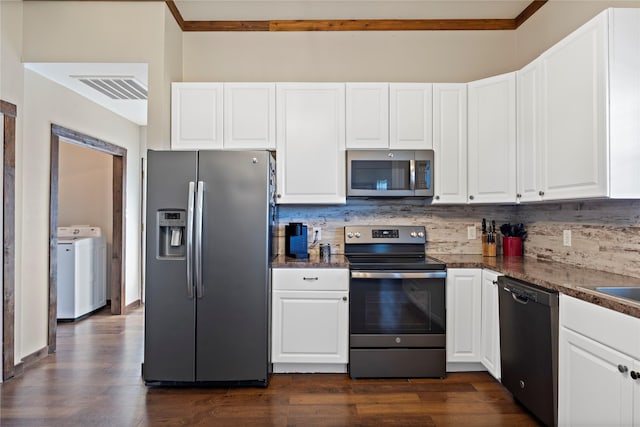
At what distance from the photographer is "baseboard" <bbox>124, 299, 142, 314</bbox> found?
460cm

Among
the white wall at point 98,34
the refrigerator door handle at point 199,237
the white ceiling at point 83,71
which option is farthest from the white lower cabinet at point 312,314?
the white ceiling at point 83,71

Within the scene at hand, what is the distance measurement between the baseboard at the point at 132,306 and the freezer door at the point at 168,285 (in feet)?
7.77

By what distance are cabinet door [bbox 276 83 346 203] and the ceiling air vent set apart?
1447mm

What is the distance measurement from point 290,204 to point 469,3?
2225mm

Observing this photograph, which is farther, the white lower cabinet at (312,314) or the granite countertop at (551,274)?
the white lower cabinet at (312,314)

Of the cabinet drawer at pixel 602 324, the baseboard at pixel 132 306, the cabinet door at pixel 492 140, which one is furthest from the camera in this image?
the baseboard at pixel 132 306

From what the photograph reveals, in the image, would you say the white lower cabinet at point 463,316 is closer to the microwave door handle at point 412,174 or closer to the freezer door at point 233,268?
the microwave door handle at point 412,174

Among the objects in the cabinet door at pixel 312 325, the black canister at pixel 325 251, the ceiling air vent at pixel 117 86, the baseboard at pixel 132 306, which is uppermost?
the ceiling air vent at pixel 117 86

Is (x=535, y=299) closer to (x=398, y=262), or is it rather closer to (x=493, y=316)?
(x=493, y=316)

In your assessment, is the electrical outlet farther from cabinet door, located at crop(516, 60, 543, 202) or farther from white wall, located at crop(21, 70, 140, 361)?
white wall, located at crop(21, 70, 140, 361)

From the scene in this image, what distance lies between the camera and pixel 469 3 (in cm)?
307

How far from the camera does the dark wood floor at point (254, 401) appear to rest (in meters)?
2.19

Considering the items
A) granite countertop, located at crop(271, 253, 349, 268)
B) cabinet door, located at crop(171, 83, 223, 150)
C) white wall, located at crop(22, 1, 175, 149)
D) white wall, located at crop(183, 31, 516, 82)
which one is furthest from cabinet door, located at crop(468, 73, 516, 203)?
white wall, located at crop(22, 1, 175, 149)

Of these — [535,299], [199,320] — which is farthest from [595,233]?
[199,320]
